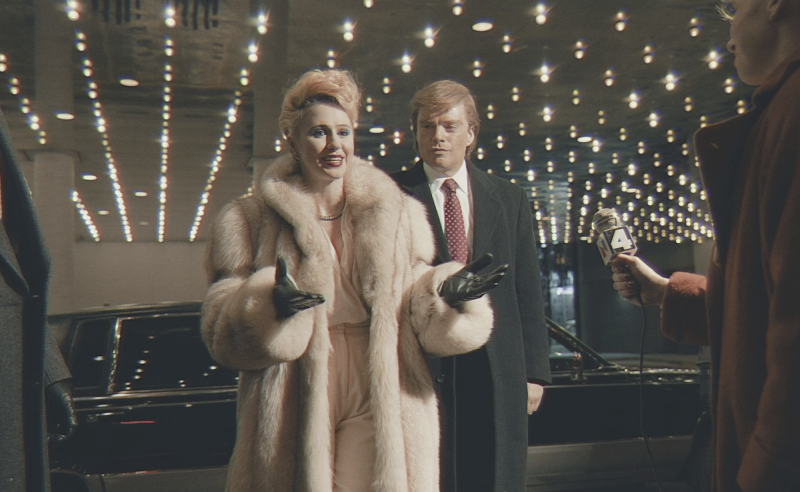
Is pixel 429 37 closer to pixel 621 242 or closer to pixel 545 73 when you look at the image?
pixel 545 73

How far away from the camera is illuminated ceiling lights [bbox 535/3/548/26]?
8352 millimetres

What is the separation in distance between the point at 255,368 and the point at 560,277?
859 inches

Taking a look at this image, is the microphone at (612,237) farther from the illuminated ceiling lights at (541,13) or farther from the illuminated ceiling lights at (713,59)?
the illuminated ceiling lights at (713,59)

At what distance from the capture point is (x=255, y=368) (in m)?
2.08

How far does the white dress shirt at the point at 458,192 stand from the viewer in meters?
2.95

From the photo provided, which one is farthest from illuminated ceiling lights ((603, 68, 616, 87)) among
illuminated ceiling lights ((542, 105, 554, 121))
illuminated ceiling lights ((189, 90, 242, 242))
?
illuminated ceiling lights ((189, 90, 242, 242))

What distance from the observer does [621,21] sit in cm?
884

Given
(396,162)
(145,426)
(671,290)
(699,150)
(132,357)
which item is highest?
(396,162)

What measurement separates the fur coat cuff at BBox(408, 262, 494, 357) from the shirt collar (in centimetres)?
73

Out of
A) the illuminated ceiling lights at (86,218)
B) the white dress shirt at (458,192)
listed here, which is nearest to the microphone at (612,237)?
the white dress shirt at (458,192)

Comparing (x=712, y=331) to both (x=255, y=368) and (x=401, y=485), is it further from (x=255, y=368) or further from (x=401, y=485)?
(x=255, y=368)

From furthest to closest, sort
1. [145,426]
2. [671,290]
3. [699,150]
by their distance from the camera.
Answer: [145,426] < [671,290] < [699,150]

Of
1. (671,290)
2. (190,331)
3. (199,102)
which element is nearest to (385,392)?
(671,290)

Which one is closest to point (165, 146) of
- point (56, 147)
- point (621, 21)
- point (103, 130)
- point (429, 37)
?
point (103, 130)
